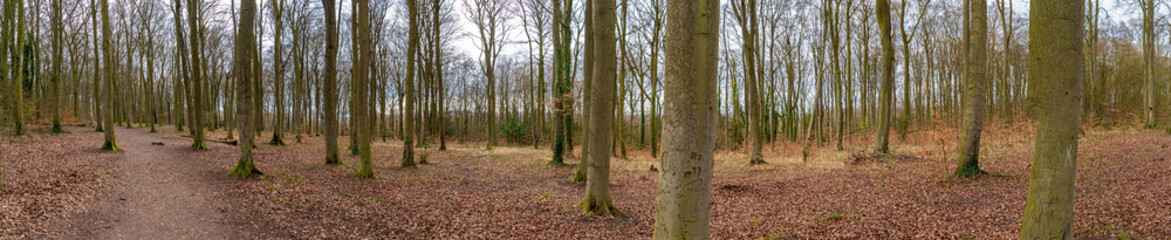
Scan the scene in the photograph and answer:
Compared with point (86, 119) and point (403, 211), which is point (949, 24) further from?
point (86, 119)

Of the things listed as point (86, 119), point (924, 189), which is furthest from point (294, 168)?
point (86, 119)

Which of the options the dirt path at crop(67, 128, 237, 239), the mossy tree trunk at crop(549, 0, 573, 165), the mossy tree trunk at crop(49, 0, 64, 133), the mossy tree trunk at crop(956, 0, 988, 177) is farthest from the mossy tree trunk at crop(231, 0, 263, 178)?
the mossy tree trunk at crop(49, 0, 64, 133)

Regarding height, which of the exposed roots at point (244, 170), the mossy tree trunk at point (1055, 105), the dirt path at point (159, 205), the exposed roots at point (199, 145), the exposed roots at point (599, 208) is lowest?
the exposed roots at point (599, 208)

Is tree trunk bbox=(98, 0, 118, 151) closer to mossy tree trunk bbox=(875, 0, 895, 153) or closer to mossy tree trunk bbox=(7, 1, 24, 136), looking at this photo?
mossy tree trunk bbox=(7, 1, 24, 136)

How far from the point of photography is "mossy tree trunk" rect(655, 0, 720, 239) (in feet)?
9.27

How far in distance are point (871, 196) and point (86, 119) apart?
48.8 m

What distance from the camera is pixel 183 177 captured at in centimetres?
861

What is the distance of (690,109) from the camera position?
2826mm

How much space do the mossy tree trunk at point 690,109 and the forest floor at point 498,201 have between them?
3453 millimetres

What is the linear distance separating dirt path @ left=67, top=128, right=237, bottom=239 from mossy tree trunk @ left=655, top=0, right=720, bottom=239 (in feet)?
17.6

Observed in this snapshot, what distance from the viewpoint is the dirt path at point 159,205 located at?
213 inches

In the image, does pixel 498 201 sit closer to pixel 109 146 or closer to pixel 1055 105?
pixel 1055 105

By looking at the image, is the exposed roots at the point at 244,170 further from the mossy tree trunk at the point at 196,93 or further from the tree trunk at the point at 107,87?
the tree trunk at the point at 107,87

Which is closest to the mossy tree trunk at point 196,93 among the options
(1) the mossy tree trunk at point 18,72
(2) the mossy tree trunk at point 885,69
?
(1) the mossy tree trunk at point 18,72
